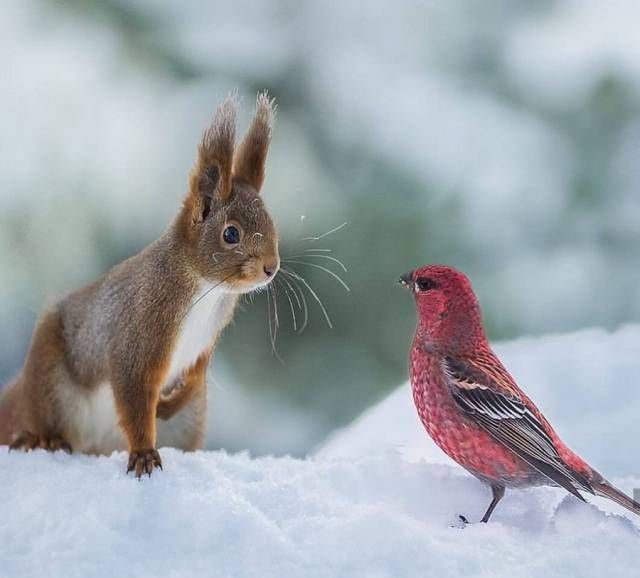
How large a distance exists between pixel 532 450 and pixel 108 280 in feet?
1.97

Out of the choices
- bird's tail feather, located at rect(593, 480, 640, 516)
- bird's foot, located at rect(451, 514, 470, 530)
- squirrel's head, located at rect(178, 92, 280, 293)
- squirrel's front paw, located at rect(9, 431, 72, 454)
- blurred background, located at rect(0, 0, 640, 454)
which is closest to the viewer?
bird's tail feather, located at rect(593, 480, 640, 516)

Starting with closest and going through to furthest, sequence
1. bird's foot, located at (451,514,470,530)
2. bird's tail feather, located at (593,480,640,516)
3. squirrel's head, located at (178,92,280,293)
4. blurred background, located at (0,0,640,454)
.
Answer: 1. bird's tail feather, located at (593,480,640,516)
2. bird's foot, located at (451,514,470,530)
3. squirrel's head, located at (178,92,280,293)
4. blurred background, located at (0,0,640,454)

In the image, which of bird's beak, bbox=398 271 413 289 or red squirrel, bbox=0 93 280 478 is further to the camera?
red squirrel, bbox=0 93 280 478

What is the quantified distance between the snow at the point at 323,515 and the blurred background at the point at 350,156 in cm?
24

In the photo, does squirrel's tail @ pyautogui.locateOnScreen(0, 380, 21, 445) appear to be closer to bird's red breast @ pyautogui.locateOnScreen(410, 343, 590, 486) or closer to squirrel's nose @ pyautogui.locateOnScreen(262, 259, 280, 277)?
squirrel's nose @ pyautogui.locateOnScreen(262, 259, 280, 277)

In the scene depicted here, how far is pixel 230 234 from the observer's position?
1.13 metres

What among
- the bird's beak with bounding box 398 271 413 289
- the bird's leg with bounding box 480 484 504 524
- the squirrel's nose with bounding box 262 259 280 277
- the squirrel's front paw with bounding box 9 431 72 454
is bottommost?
the squirrel's front paw with bounding box 9 431 72 454

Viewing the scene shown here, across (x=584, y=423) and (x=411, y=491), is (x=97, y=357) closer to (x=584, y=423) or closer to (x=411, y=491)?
(x=411, y=491)

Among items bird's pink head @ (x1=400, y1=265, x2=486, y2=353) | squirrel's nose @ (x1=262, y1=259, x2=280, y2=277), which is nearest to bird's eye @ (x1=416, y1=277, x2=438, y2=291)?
bird's pink head @ (x1=400, y1=265, x2=486, y2=353)

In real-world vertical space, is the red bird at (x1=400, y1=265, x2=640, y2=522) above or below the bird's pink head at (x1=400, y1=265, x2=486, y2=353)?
below

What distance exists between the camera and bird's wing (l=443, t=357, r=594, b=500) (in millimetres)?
913

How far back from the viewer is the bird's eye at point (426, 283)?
38.9 inches

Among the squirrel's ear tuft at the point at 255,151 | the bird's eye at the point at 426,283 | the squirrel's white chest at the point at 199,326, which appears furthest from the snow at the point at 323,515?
the squirrel's ear tuft at the point at 255,151

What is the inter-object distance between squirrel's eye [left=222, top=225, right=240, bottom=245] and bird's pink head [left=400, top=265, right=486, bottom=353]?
0.74 ft
